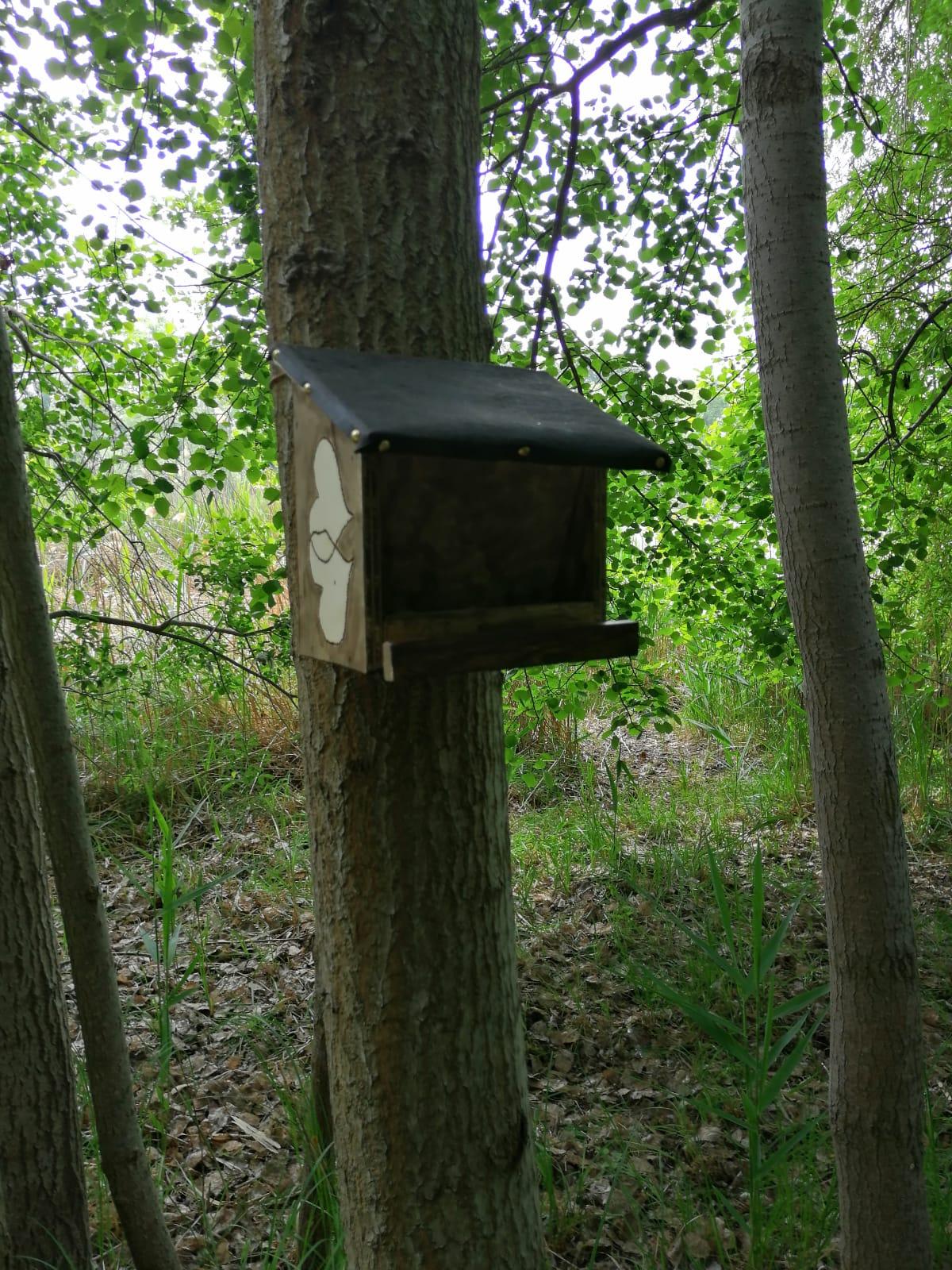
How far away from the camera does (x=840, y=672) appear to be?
6.02 ft

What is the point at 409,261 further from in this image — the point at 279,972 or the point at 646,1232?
the point at 279,972

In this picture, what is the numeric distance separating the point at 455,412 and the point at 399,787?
0.55m

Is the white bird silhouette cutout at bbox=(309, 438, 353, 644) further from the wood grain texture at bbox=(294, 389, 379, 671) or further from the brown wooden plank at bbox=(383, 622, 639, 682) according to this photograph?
the brown wooden plank at bbox=(383, 622, 639, 682)

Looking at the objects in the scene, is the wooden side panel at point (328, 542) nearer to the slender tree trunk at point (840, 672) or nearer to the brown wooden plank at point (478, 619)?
the brown wooden plank at point (478, 619)

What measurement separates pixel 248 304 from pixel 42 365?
1411 millimetres

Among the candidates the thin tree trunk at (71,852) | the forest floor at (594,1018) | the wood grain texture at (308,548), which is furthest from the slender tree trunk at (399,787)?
the thin tree trunk at (71,852)

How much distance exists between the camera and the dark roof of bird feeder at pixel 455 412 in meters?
1.08

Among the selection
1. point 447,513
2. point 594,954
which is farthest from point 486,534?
point 594,954

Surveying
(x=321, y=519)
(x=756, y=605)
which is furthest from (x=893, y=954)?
(x=756, y=605)

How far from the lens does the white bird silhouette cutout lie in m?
1.26

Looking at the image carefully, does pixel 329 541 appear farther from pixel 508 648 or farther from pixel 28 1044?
pixel 28 1044

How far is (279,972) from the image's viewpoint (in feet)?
10.9

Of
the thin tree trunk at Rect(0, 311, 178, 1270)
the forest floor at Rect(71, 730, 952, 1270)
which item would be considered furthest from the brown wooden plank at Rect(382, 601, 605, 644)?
the thin tree trunk at Rect(0, 311, 178, 1270)

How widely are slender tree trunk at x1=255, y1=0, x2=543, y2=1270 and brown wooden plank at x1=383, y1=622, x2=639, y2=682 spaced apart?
0.13 m
